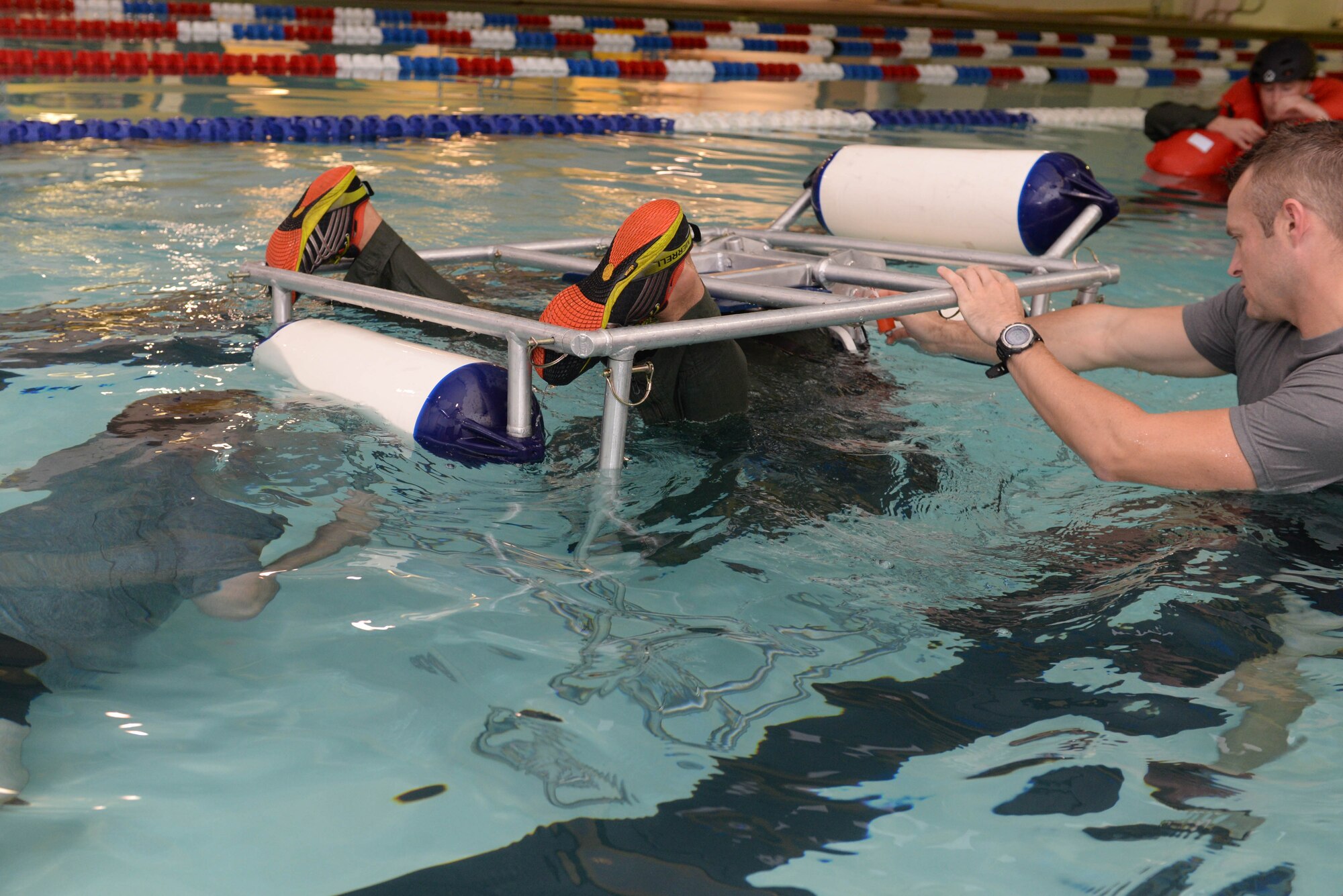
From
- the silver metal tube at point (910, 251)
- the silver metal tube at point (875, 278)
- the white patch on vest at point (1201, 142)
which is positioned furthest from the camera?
the white patch on vest at point (1201, 142)

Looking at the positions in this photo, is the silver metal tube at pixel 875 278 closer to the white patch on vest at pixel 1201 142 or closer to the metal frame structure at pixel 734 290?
the metal frame structure at pixel 734 290

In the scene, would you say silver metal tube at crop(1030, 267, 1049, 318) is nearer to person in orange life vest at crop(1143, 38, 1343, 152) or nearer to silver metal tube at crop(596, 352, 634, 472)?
silver metal tube at crop(596, 352, 634, 472)

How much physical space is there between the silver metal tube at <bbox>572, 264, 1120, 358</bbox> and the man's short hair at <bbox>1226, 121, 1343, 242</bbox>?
26.2 inches

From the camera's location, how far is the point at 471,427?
220 centimetres

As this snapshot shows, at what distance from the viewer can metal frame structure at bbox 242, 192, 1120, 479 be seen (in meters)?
2.11

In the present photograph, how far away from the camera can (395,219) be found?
5273 mm

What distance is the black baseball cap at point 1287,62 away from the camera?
665 centimetres

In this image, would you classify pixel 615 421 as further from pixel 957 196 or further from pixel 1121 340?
pixel 957 196

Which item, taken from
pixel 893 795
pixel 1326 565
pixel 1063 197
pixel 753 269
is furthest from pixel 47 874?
pixel 1063 197

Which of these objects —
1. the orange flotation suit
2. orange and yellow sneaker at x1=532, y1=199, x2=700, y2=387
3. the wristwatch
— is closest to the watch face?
the wristwatch

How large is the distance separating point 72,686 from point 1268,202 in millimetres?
2140

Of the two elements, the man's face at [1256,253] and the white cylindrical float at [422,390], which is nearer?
the man's face at [1256,253]

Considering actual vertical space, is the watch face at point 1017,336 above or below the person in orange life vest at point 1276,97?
below

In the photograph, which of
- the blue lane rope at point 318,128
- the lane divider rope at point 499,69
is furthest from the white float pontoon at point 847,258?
the lane divider rope at point 499,69
